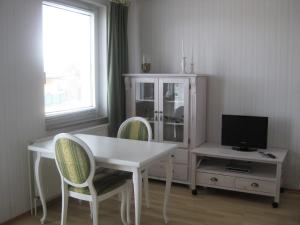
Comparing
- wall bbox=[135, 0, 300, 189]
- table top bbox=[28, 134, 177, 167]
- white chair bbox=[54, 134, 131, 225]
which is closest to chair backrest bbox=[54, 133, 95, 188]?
white chair bbox=[54, 134, 131, 225]

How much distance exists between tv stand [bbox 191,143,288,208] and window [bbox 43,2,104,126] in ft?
4.90

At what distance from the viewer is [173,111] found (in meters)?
4.30

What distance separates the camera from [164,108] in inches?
170

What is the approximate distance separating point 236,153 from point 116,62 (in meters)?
1.90

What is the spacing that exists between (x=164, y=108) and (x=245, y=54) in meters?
1.21

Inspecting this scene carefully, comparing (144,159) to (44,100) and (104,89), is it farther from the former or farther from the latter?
(104,89)

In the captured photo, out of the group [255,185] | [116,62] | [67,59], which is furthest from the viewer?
[116,62]

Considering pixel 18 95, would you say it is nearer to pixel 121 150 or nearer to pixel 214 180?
pixel 121 150

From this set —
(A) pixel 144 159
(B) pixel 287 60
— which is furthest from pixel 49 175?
(B) pixel 287 60

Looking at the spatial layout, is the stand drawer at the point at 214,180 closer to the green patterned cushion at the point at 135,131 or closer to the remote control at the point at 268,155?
the remote control at the point at 268,155

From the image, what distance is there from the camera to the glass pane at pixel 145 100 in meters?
4.41

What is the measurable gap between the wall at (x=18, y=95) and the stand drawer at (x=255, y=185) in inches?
89.3

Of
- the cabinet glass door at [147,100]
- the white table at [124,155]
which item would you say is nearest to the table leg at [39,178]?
the white table at [124,155]

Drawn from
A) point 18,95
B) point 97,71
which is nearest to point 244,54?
point 97,71
